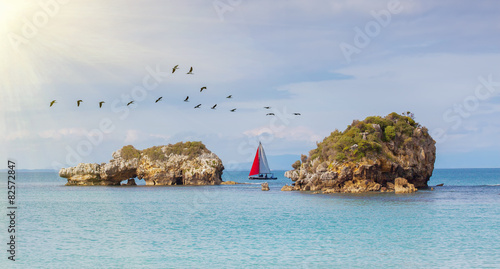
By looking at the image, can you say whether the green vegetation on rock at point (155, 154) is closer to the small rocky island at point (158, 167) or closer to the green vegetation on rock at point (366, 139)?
the small rocky island at point (158, 167)

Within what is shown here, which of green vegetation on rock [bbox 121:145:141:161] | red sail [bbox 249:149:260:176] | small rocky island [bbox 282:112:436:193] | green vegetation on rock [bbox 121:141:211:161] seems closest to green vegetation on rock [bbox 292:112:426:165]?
small rocky island [bbox 282:112:436:193]

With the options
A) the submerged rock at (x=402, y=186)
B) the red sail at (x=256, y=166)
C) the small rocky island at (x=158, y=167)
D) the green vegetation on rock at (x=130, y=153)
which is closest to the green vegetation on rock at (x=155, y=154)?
the small rocky island at (x=158, y=167)

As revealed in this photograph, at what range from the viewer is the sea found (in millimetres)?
25188

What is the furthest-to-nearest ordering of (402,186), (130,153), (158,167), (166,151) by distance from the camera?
(166,151)
(130,153)
(158,167)
(402,186)

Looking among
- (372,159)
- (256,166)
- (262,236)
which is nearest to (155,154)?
(256,166)

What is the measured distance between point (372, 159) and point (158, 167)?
Answer: 4807cm

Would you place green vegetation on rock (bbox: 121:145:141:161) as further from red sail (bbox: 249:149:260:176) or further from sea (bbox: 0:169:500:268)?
sea (bbox: 0:169:500:268)

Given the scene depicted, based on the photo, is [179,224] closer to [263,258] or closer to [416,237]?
[263,258]

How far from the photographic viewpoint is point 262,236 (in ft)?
106

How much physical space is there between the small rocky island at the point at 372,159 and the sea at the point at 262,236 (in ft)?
47.7

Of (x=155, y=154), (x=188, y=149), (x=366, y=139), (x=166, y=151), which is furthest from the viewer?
(x=166, y=151)

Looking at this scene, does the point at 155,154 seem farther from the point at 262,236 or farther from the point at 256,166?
the point at 262,236

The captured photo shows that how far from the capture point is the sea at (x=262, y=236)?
25.2 m

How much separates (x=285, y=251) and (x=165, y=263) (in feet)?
22.0
